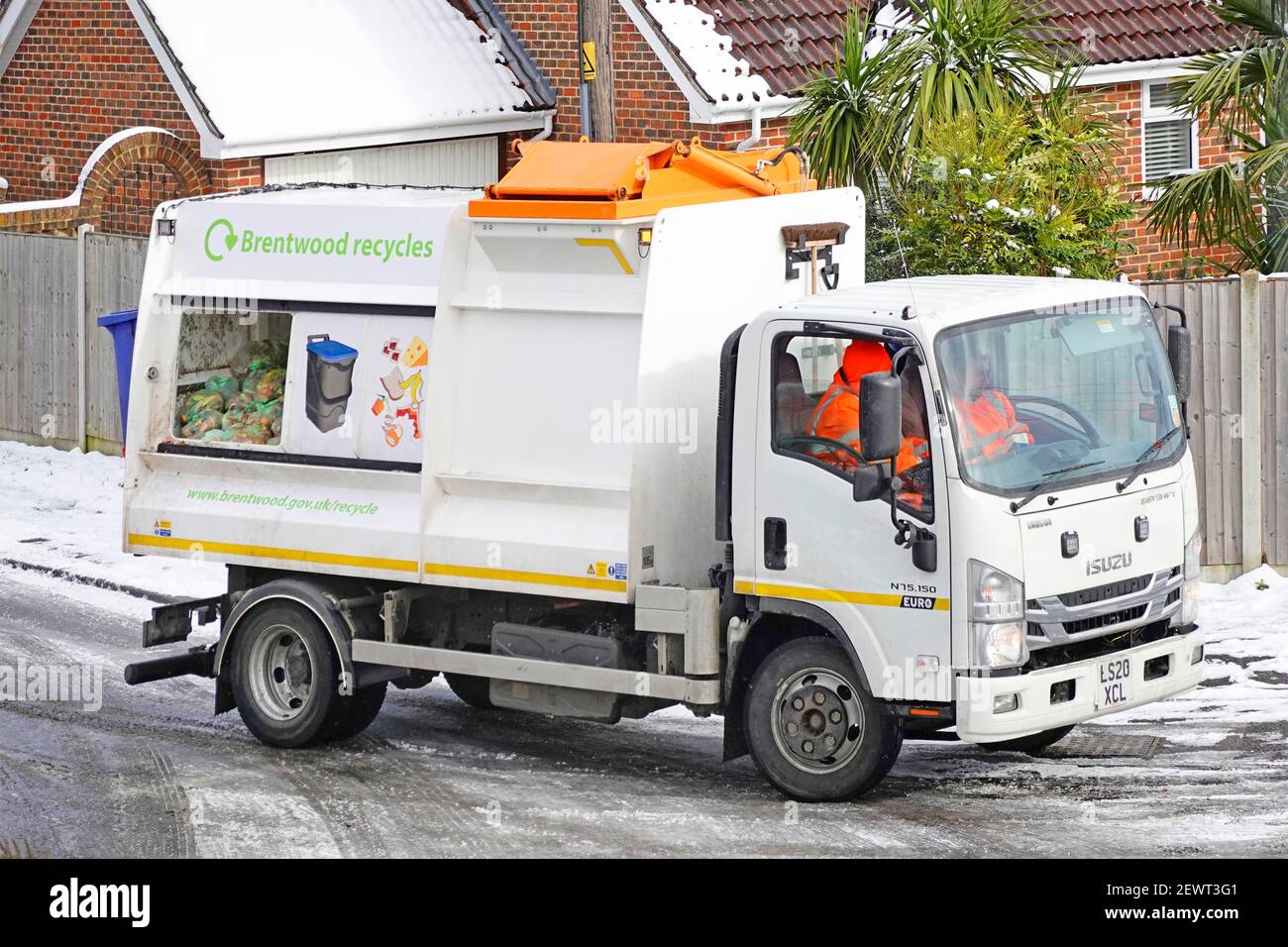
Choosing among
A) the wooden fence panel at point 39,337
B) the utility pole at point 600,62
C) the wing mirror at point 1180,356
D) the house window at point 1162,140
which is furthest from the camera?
the house window at point 1162,140

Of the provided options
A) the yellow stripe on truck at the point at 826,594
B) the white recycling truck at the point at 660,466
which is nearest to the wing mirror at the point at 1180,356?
the white recycling truck at the point at 660,466

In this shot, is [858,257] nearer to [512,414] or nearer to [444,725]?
[512,414]

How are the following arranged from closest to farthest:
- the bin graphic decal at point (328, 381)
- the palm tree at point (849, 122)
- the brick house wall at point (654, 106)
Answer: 1. the bin graphic decal at point (328, 381)
2. the palm tree at point (849, 122)
3. the brick house wall at point (654, 106)

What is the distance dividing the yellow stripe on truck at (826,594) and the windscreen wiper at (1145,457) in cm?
105

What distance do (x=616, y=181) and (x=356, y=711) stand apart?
3174mm

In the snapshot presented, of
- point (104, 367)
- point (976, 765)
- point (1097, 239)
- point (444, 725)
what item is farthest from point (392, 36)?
point (976, 765)

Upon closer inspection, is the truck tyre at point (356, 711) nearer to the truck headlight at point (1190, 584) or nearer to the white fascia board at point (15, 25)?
the truck headlight at point (1190, 584)

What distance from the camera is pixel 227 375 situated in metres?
10.6

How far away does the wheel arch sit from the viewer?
28.6ft

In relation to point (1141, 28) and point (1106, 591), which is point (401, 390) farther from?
point (1141, 28)

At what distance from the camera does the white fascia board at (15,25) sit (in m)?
20.9

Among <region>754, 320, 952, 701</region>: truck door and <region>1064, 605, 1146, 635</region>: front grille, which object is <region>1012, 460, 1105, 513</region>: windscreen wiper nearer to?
<region>754, 320, 952, 701</region>: truck door

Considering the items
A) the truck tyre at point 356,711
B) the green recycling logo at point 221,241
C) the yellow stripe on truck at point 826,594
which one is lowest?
the truck tyre at point 356,711

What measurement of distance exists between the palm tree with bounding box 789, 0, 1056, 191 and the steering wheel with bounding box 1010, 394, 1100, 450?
5212 millimetres
